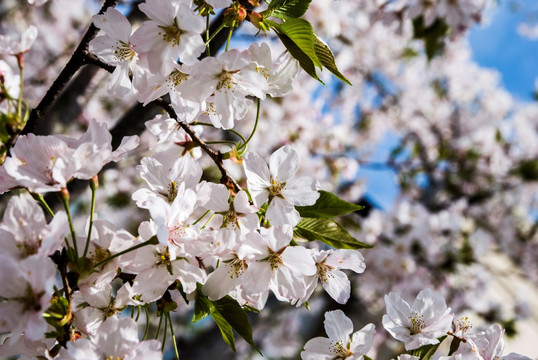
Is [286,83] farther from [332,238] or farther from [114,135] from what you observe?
[114,135]

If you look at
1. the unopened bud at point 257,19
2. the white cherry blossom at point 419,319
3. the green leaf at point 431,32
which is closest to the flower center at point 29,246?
the unopened bud at point 257,19

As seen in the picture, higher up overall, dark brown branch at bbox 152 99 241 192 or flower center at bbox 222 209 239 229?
dark brown branch at bbox 152 99 241 192

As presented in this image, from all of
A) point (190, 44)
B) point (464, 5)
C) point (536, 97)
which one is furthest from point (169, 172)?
point (536, 97)

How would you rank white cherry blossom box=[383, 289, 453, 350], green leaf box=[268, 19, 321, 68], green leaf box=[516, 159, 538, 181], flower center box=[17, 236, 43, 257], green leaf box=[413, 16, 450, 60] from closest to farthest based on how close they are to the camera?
flower center box=[17, 236, 43, 257] → green leaf box=[268, 19, 321, 68] → white cherry blossom box=[383, 289, 453, 350] → green leaf box=[413, 16, 450, 60] → green leaf box=[516, 159, 538, 181]

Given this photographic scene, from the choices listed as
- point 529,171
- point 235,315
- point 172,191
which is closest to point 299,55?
point 172,191

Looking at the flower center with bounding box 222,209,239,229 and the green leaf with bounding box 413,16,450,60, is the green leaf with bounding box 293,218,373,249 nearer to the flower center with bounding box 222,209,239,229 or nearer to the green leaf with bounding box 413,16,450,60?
the flower center with bounding box 222,209,239,229

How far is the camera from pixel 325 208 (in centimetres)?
78

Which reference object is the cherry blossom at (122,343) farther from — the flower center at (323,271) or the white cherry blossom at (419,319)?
the white cherry blossom at (419,319)

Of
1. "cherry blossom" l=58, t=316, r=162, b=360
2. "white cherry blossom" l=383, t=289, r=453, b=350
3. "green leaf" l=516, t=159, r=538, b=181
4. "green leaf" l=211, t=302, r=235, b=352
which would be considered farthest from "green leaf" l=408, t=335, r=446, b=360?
"green leaf" l=516, t=159, r=538, b=181

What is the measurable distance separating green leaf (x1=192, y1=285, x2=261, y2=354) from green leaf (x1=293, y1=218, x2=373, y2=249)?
169 mm

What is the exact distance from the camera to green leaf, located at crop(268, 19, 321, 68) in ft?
2.22

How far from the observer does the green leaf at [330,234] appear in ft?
2.48

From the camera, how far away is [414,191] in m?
5.71

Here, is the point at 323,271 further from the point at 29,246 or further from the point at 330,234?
the point at 29,246
